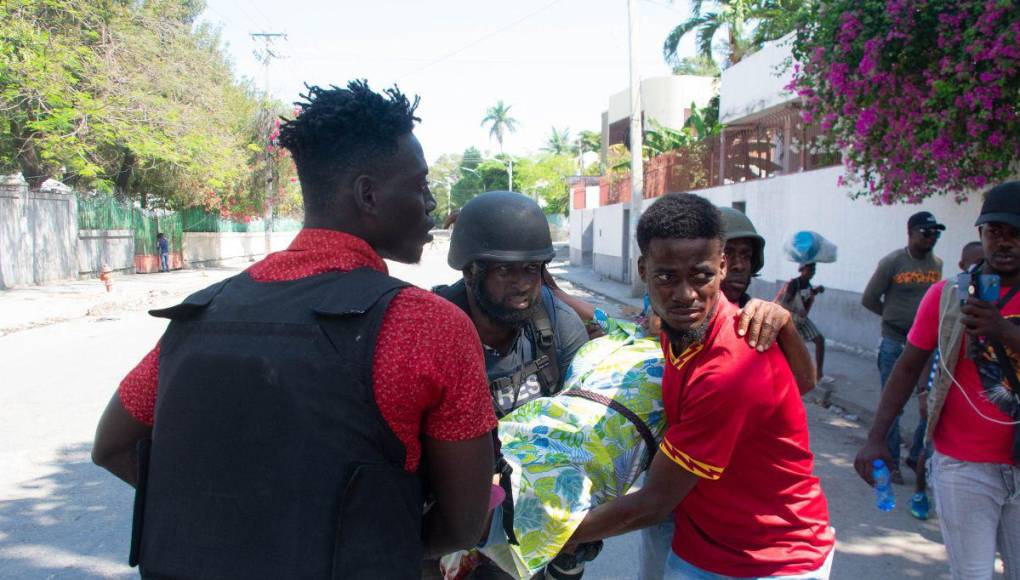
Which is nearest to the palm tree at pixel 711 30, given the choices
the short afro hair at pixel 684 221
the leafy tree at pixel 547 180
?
the short afro hair at pixel 684 221

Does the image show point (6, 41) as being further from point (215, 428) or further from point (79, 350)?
point (215, 428)

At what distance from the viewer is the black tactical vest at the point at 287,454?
1190 mm

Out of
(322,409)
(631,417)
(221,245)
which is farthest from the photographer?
(221,245)

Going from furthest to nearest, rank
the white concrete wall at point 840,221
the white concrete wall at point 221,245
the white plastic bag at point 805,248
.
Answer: the white concrete wall at point 221,245
the white concrete wall at point 840,221
the white plastic bag at point 805,248

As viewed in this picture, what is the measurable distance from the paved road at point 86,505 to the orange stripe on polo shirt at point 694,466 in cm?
230

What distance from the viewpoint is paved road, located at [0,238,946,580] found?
392cm

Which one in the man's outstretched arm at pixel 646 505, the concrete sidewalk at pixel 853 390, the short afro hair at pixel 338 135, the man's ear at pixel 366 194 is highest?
the short afro hair at pixel 338 135

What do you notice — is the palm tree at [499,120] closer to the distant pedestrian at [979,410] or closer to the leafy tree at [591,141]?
the leafy tree at [591,141]

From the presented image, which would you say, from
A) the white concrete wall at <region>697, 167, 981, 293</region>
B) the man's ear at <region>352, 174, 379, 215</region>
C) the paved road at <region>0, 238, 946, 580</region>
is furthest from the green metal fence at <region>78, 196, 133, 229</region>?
the man's ear at <region>352, 174, 379, 215</region>

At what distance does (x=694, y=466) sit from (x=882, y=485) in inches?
45.1

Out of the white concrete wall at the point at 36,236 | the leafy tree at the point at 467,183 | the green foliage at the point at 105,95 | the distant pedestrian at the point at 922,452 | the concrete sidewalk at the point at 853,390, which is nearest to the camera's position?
the distant pedestrian at the point at 922,452

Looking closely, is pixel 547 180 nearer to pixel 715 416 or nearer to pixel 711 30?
pixel 711 30

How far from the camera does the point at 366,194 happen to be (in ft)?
4.59

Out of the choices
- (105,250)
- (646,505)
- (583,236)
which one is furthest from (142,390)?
(583,236)
